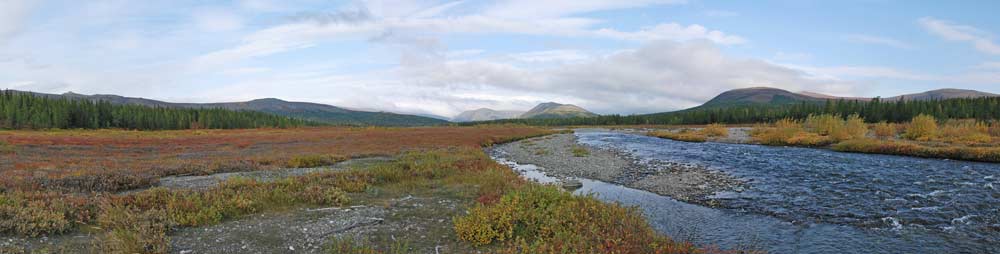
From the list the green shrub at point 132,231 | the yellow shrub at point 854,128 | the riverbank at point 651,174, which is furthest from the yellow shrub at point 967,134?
the green shrub at point 132,231

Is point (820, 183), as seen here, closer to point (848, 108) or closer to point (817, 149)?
point (817, 149)

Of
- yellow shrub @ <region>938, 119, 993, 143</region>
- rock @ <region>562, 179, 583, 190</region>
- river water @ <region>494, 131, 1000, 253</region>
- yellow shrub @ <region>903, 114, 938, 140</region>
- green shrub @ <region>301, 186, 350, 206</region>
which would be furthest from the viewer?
yellow shrub @ <region>903, 114, 938, 140</region>

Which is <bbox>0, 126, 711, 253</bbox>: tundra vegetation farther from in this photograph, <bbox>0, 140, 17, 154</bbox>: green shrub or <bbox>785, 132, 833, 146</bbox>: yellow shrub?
<bbox>785, 132, 833, 146</bbox>: yellow shrub

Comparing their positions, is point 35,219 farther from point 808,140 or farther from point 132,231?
point 808,140

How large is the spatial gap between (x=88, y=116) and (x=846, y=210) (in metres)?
129

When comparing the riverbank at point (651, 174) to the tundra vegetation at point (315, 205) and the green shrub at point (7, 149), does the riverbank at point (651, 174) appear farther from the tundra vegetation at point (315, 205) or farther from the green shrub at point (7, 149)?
the green shrub at point (7, 149)

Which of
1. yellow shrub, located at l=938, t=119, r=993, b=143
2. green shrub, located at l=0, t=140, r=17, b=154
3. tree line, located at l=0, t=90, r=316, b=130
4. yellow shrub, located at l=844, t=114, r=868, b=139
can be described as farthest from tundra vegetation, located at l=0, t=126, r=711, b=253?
tree line, located at l=0, t=90, r=316, b=130

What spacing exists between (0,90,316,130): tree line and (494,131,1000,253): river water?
11050 centimetres

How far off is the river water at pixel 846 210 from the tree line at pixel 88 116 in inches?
4351

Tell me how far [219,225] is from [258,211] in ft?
5.36

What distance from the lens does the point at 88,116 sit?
95000 millimetres

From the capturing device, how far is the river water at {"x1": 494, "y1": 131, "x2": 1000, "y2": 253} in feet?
36.1

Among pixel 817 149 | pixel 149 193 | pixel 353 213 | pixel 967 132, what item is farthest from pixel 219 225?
pixel 967 132

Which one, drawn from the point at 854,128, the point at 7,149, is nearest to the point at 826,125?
the point at 854,128
